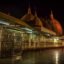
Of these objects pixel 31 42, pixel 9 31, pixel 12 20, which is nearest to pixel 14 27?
pixel 9 31

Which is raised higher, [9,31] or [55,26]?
[55,26]

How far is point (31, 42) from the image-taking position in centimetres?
4000

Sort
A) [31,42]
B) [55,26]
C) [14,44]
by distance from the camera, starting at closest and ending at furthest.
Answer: [14,44] → [31,42] → [55,26]

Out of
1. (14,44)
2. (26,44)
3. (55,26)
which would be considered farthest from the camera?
(55,26)

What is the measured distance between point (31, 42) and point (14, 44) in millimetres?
18389

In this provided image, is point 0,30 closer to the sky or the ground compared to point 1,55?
closer to the sky

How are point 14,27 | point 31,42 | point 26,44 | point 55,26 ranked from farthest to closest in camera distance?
point 55,26 → point 31,42 → point 26,44 → point 14,27

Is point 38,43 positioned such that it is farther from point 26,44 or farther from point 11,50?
point 11,50

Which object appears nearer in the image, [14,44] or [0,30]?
[0,30]

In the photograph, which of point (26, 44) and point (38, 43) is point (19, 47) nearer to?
point (26, 44)

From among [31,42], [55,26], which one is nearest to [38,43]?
[31,42]

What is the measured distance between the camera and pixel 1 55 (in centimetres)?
2008

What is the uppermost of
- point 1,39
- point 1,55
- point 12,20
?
point 12,20

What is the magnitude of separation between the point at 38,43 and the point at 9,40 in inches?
955
